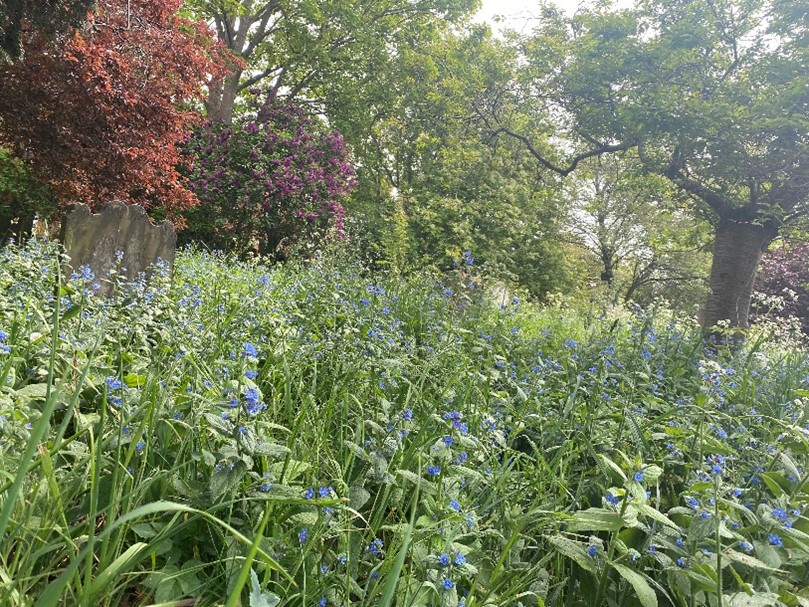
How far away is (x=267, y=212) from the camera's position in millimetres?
10367

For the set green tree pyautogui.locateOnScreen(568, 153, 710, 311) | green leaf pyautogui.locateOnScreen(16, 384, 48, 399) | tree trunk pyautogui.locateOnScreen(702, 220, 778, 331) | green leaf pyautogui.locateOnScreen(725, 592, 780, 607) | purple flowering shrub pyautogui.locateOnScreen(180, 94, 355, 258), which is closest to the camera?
green leaf pyautogui.locateOnScreen(725, 592, 780, 607)

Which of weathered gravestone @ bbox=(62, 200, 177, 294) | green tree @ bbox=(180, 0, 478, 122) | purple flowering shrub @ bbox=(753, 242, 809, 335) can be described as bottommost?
weathered gravestone @ bbox=(62, 200, 177, 294)

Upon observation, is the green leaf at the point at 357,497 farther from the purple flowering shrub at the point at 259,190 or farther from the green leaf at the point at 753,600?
the purple flowering shrub at the point at 259,190

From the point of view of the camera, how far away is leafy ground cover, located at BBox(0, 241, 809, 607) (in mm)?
1257

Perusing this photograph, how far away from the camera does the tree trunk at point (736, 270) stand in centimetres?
696

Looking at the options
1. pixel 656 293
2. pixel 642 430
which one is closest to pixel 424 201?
pixel 642 430

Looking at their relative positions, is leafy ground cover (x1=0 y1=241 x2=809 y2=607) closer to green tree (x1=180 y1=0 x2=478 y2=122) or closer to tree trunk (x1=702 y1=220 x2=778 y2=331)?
tree trunk (x1=702 y1=220 x2=778 y2=331)

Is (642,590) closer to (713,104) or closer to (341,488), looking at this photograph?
(341,488)

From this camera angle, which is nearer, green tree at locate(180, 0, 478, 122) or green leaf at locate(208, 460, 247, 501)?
green leaf at locate(208, 460, 247, 501)

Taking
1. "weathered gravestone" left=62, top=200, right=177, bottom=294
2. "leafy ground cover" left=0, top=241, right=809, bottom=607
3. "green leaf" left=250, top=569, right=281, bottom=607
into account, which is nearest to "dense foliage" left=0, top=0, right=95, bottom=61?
"weathered gravestone" left=62, top=200, right=177, bottom=294

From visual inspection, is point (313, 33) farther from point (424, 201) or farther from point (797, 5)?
point (797, 5)

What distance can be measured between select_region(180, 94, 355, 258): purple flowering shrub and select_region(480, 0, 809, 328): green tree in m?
4.93

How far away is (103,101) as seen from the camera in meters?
6.42

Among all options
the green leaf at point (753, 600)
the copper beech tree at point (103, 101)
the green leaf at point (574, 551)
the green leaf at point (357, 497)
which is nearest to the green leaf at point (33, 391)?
the green leaf at point (357, 497)
